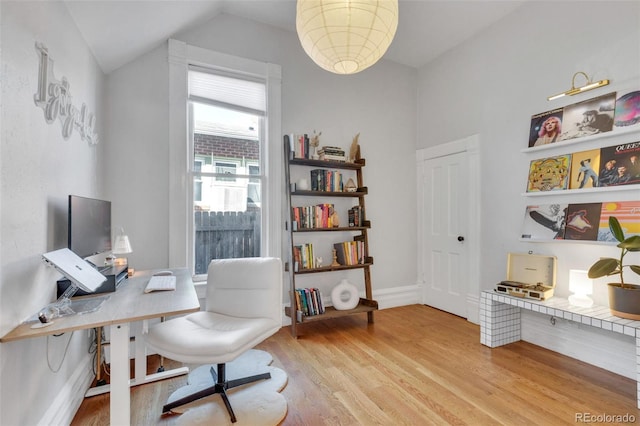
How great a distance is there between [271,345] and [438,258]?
2235 mm

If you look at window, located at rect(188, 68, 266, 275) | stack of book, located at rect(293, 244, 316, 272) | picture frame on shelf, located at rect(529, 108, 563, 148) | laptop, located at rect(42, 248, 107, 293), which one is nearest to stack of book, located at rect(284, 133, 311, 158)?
window, located at rect(188, 68, 266, 275)

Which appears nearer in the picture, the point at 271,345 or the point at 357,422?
the point at 357,422

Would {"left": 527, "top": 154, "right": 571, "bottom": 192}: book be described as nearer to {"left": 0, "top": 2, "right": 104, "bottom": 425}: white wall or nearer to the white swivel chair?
the white swivel chair

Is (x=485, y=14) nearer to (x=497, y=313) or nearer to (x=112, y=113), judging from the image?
(x=497, y=313)

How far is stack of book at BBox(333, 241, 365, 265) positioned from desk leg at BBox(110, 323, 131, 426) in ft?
7.30

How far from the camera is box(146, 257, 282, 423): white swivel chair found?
1.57 meters

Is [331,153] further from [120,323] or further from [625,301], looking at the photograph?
[625,301]

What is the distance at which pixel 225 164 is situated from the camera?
296 centimetres

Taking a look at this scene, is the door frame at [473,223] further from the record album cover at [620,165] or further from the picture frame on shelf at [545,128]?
the record album cover at [620,165]

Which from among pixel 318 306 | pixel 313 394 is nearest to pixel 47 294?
pixel 313 394

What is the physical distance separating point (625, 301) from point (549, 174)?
1.11m

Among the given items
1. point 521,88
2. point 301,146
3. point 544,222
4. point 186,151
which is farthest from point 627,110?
point 186,151

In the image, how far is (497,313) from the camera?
261 centimetres

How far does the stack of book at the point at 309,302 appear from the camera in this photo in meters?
2.93
